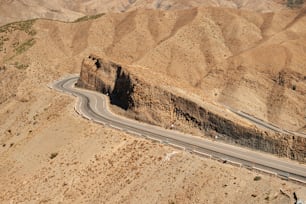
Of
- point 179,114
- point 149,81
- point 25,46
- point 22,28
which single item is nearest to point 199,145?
point 179,114

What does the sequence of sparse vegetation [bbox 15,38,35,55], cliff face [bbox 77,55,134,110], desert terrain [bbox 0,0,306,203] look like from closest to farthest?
1. desert terrain [bbox 0,0,306,203]
2. cliff face [bbox 77,55,134,110]
3. sparse vegetation [bbox 15,38,35,55]

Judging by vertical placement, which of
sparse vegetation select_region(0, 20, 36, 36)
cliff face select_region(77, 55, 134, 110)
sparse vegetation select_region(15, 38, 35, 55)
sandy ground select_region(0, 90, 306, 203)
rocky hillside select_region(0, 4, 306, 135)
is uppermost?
sandy ground select_region(0, 90, 306, 203)

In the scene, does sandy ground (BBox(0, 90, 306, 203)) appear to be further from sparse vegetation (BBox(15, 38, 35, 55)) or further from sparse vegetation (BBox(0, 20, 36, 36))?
sparse vegetation (BBox(0, 20, 36, 36))

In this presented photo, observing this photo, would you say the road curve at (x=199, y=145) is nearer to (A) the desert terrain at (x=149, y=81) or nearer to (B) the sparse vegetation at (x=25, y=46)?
(A) the desert terrain at (x=149, y=81)

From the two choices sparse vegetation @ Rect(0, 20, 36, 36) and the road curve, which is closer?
the road curve

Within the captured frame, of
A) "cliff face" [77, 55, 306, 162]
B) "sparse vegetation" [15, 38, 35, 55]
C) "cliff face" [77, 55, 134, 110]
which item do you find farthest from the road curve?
"sparse vegetation" [15, 38, 35, 55]

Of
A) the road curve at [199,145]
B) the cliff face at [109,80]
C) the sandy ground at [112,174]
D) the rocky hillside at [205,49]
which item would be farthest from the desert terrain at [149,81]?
the cliff face at [109,80]
